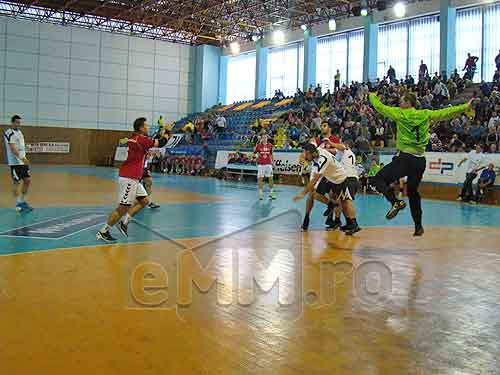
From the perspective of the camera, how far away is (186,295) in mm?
4543

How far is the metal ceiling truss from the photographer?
1399 inches

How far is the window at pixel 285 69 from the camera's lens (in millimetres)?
39281

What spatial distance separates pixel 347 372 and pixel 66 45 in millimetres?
42701

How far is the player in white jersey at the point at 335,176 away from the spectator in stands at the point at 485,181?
33.5 ft

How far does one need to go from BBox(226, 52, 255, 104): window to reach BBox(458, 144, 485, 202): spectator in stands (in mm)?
27623

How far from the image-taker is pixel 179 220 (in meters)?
10.0

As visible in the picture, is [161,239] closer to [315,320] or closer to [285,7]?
[315,320]

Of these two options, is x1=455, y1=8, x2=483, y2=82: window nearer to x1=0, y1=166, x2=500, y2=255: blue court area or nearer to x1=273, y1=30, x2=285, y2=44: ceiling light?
x1=273, y1=30, x2=285, y2=44: ceiling light

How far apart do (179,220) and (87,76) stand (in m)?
35.1

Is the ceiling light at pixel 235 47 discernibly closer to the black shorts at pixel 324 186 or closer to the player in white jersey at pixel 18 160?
the player in white jersey at pixel 18 160

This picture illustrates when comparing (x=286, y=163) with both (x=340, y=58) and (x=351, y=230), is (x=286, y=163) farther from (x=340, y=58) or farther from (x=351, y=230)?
(x=351, y=230)

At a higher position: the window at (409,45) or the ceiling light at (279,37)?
the ceiling light at (279,37)

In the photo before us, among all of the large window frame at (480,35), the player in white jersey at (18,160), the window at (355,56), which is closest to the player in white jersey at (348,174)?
the player in white jersey at (18,160)

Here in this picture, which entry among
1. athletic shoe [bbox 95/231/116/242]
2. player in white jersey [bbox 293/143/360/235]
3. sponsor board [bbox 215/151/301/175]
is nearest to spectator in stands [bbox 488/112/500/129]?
sponsor board [bbox 215/151/301/175]
